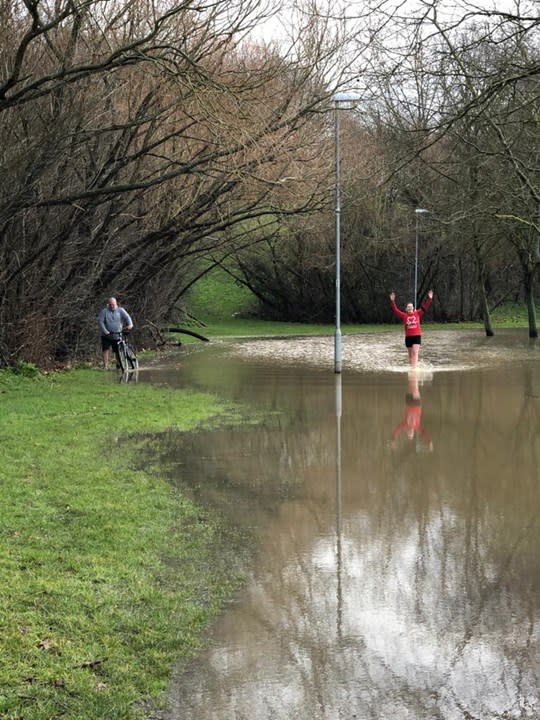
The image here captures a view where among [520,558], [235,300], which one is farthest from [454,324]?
[520,558]

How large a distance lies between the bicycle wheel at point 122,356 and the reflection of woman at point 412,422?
8176mm

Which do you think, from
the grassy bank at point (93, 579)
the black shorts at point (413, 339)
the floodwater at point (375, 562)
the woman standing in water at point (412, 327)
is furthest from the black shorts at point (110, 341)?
the grassy bank at point (93, 579)

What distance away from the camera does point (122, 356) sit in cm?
2528

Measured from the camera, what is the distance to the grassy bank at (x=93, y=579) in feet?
16.1

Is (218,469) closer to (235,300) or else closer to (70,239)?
(70,239)

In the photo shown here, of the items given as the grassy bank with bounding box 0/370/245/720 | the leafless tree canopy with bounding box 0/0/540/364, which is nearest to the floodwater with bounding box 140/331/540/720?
the grassy bank with bounding box 0/370/245/720

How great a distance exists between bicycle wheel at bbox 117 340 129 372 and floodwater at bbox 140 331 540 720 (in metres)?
8.12

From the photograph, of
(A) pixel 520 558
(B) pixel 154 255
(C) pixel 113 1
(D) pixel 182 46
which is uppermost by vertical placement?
(C) pixel 113 1

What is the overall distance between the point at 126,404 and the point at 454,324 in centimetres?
4302

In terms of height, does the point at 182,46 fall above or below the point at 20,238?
above

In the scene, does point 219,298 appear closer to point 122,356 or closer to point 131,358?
point 131,358

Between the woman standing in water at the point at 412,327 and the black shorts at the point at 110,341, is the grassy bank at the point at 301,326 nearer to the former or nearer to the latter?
the black shorts at the point at 110,341

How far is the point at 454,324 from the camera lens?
58.5 meters

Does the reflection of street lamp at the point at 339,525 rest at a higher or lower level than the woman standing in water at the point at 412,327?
lower
